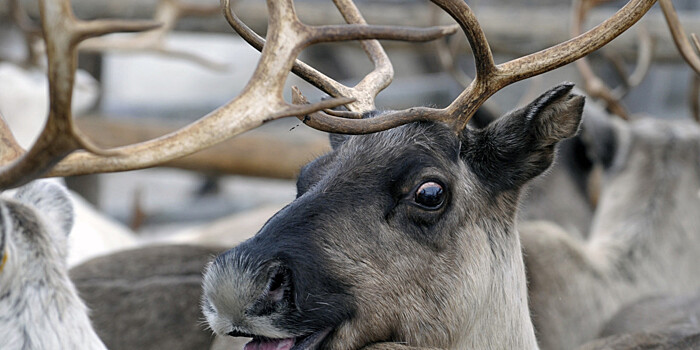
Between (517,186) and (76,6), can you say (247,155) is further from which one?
(517,186)

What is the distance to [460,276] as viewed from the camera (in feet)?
6.55

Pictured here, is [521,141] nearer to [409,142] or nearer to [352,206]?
[409,142]

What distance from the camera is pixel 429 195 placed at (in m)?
1.96

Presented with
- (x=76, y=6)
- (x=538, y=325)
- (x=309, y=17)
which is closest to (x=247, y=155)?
(x=309, y=17)

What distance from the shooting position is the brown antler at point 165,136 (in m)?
1.41

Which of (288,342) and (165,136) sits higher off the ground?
(165,136)

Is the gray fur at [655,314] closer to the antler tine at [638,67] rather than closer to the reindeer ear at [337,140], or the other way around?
the reindeer ear at [337,140]

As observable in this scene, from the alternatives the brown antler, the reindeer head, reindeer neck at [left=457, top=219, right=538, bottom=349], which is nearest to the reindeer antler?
reindeer neck at [left=457, top=219, right=538, bottom=349]

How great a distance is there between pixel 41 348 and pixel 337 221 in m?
0.68

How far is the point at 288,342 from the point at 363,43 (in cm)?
103

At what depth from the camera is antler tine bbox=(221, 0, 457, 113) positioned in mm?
1787

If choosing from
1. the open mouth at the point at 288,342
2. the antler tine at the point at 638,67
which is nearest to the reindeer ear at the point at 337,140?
A: the open mouth at the point at 288,342

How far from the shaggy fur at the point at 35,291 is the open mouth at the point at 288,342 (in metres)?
0.39

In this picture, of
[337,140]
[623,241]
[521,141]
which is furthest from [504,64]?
[623,241]
